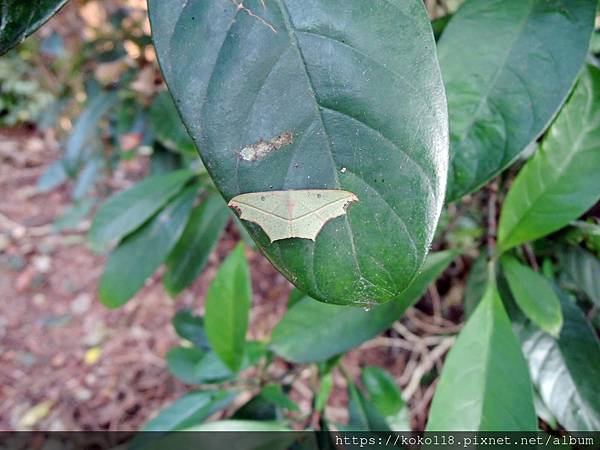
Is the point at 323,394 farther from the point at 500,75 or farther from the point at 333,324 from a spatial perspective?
the point at 500,75

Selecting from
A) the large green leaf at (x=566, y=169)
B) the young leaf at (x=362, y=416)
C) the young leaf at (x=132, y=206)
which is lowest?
the young leaf at (x=362, y=416)

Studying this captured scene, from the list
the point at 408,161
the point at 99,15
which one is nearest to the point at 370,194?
the point at 408,161

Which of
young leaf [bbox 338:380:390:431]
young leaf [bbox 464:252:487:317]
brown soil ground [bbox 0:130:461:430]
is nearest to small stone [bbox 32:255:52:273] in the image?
brown soil ground [bbox 0:130:461:430]

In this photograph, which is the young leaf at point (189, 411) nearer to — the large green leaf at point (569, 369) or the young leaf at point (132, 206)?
the young leaf at point (132, 206)

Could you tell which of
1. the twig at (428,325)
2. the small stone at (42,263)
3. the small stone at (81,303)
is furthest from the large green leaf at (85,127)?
the twig at (428,325)

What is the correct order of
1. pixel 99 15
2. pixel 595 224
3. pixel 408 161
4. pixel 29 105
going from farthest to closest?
1. pixel 29 105
2. pixel 99 15
3. pixel 595 224
4. pixel 408 161

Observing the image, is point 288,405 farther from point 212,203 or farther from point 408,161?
point 408,161

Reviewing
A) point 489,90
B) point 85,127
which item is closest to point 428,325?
point 489,90
